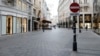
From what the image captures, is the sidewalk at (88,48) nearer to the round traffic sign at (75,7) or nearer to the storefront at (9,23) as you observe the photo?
the round traffic sign at (75,7)

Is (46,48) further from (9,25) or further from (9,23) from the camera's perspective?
(9,23)

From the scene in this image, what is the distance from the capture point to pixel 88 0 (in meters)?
110

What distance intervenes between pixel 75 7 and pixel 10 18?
26587 millimetres

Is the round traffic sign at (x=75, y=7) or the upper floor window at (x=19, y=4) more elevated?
the upper floor window at (x=19, y=4)

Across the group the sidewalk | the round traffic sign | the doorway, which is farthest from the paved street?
the doorway

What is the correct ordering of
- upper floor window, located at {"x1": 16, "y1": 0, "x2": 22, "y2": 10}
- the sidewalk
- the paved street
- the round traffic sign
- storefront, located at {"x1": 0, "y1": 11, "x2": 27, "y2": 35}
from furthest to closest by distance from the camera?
upper floor window, located at {"x1": 16, "y1": 0, "x2": 22, "y2": 10}
storefront, located at {"x1": 0, "y1": 11, "x2": 27, "y2": 35}
the round traffic sign
the sidewalk
the paved street

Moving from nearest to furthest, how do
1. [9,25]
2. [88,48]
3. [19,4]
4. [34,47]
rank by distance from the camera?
[88,48] → [34,47] → [9,25] → [19,4]

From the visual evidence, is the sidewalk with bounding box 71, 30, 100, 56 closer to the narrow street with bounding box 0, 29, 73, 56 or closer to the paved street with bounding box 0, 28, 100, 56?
the paved street with bounding box 0, 28, 100, 56

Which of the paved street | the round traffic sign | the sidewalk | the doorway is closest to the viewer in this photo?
the paved street

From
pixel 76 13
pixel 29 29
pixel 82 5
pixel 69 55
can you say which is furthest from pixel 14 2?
pixel 82 5

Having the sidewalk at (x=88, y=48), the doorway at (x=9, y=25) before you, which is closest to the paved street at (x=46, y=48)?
the sidewalk at (x=88, y=48)

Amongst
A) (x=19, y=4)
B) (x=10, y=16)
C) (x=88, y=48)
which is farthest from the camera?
(x=19, y=4)

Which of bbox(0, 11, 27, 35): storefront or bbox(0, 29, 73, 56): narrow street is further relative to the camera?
bbox(0, 11, 27, 35): storefront

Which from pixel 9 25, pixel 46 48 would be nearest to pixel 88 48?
pixel 46 48
